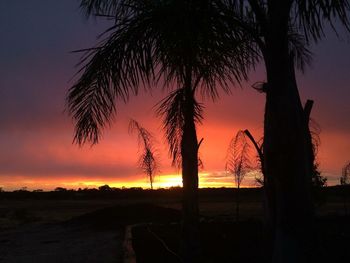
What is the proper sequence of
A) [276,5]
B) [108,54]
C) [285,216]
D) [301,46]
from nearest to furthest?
1. [285,216]
2. [276,5]
3. [108,54]
4. [301,46]

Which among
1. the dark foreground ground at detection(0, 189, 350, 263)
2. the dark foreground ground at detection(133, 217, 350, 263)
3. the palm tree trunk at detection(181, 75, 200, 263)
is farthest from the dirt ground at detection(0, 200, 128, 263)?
the palm tree trunk at detection(181, 75, 200, 263)

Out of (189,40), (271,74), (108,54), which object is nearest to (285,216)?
(271,74)

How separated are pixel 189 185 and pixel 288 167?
4.42 meters

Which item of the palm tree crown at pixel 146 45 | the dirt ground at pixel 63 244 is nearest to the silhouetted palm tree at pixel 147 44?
the palm tree crown at pixel 146 45

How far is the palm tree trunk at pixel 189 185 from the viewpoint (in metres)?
10.8

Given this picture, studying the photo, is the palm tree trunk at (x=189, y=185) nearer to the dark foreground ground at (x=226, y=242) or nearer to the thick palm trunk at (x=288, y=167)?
the dark foreground ground at (x=226, y=242)

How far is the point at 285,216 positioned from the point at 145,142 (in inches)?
595

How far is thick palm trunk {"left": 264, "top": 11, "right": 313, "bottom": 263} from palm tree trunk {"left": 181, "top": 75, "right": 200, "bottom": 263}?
3976mm

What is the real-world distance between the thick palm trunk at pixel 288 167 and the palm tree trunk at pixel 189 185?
3.98 m

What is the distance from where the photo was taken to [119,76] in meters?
7.76

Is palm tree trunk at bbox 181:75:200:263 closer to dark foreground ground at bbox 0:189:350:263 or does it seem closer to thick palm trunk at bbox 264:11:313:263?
dark foreground ground at bbox 0:189:350:263

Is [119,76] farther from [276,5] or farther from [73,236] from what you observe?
[73,236]

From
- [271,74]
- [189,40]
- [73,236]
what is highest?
[189,40]

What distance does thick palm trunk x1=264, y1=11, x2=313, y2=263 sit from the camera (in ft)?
21.7
